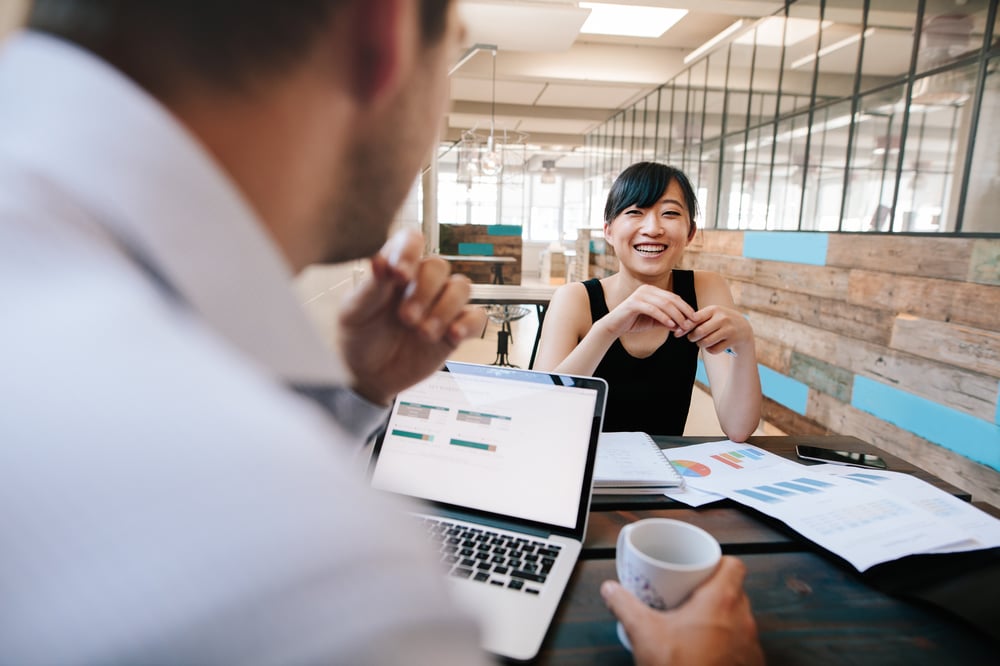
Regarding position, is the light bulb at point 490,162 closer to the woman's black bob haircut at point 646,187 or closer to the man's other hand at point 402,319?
the woman's black bob haircut at point 646,187

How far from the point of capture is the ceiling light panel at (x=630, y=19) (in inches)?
212

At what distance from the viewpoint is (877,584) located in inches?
30.0

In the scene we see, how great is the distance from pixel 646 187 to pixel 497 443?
4.21 ft

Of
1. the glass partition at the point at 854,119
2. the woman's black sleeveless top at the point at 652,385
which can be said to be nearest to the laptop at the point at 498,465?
the woman's black sleeveless top at the point at 652,385

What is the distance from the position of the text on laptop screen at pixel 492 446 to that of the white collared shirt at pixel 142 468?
68 centimetres

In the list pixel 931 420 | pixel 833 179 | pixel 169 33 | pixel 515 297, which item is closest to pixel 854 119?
pixel 833 179

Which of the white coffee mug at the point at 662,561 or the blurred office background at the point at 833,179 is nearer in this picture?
the white coffee mug at the point at 662,561

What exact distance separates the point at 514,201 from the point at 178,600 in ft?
57.6

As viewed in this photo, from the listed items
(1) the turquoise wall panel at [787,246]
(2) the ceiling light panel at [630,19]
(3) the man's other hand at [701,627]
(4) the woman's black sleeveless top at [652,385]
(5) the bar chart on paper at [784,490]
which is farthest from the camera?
(2) the ceiling light panel at [630,19]

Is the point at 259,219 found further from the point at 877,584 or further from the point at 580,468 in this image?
the point at 877,584

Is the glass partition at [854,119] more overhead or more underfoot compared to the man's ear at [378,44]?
more overhead

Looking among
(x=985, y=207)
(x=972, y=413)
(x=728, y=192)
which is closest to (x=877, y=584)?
(x=972, y=413)

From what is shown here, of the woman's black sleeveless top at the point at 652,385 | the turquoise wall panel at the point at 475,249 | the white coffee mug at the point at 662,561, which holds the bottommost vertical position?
the woman's black sleeveless top at the point at 652,385

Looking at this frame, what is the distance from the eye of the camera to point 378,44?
0.37m
